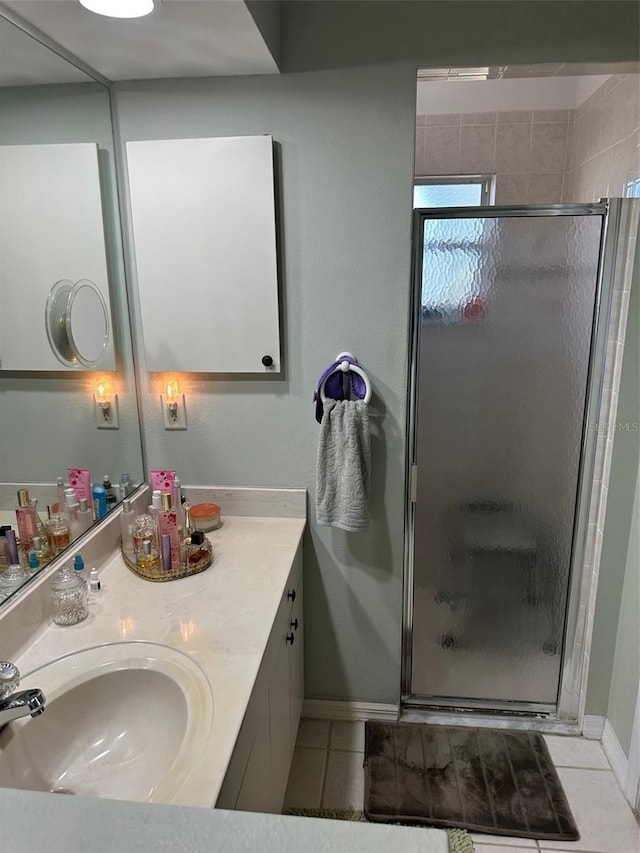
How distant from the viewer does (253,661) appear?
3.90 ft

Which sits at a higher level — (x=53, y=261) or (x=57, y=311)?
(x=53, y=261)

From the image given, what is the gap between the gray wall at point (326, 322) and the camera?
1.64m

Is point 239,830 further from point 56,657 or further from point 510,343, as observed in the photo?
point 510,343

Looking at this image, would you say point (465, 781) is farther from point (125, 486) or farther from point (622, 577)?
point (125, 486)

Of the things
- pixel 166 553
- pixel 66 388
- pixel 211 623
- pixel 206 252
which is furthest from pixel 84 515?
pixel 206 252

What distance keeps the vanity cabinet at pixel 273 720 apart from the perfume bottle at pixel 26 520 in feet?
2.18

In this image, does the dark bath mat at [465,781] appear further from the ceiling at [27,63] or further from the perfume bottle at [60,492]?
the ceiling at [27,63]

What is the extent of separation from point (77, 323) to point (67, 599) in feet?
2.62

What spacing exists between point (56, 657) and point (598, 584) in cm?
174

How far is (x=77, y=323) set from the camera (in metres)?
1.63

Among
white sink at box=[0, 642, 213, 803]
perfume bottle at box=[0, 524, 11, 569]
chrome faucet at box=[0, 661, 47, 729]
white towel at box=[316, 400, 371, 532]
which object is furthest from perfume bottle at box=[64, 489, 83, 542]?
white towel at box=[316, 400, 371, 532]

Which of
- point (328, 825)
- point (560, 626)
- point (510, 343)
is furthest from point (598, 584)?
point (328, 825)

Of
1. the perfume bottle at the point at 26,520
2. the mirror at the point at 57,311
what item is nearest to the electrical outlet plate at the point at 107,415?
the mirror at the point at 57,311

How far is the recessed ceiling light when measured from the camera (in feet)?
3.95
